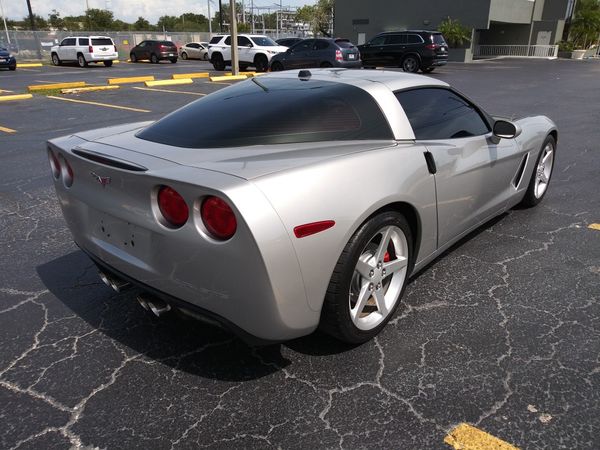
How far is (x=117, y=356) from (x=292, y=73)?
2.28 metres

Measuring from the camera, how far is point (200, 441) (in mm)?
2105

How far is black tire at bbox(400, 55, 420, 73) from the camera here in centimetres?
2250

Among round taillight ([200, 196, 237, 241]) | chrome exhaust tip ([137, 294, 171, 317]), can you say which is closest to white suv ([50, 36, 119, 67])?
chrome exhaust tip ([137, 294, 171, 317])

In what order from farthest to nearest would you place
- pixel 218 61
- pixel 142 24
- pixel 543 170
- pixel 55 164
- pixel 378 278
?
pixel 142 24 → pixel 218 61 → pixel 543 170 → pixel 55 164 → pixel 378 278

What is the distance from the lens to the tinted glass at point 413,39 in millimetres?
22172

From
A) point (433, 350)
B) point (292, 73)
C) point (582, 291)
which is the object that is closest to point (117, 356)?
point (433, 350)

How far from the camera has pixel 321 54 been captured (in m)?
19.4

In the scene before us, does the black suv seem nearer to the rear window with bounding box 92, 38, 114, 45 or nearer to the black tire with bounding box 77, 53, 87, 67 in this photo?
the rear window with bounding box 92, 38, 114, 45

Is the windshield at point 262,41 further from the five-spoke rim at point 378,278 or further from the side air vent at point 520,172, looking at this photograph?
the five-spoke rim at point 378,278

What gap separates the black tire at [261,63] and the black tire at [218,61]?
2.07m

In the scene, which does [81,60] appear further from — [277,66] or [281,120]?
[281,120]

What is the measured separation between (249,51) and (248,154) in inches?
839

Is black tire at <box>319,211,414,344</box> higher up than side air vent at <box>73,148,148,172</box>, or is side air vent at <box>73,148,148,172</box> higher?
side air vent at <box>73,148,148,172</box>

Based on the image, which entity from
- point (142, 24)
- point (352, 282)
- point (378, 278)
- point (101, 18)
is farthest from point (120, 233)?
point (142, 24)
